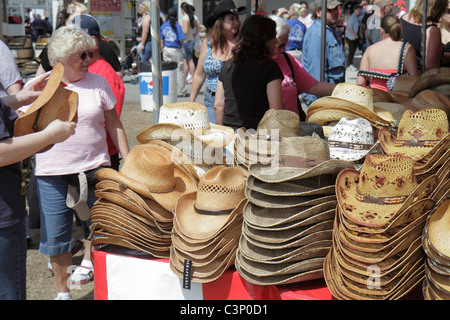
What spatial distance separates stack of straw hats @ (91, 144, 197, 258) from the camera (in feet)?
8.55

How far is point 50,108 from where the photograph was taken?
2518mm

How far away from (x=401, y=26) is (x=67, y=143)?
3522mm

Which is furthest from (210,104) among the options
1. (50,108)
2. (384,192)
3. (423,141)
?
(384,192)

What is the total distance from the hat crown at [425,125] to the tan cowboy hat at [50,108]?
5.22ft

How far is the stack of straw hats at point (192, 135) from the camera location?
310cm

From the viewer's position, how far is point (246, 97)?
155 inches

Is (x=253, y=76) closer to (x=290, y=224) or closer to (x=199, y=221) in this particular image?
(x=199, y=221)

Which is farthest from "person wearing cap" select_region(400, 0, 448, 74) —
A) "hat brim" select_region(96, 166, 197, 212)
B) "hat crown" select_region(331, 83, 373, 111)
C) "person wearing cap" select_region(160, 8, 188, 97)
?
"person wearing cap" select_region(160, 8, 188, 97)

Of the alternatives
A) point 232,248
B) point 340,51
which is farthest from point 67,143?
point 340,51

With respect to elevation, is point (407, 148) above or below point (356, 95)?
below

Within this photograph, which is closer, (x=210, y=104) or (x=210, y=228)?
(x=210, y=228)

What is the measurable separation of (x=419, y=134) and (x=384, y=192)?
591 mm

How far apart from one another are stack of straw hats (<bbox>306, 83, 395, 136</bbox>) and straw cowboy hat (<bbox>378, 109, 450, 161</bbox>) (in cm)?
58
